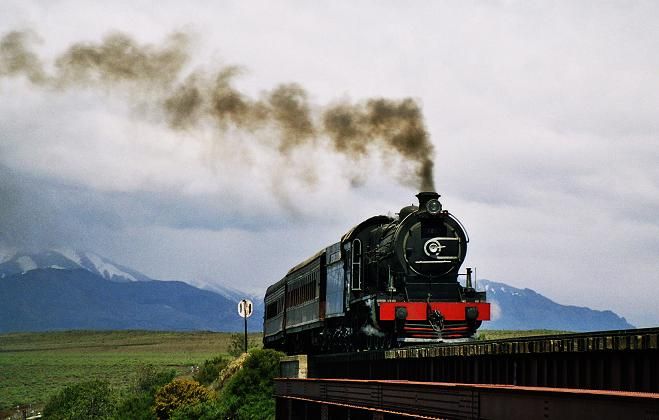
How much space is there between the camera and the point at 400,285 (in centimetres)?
3117

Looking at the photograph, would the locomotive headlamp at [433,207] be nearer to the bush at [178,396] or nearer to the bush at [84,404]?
the bush at [178,396]

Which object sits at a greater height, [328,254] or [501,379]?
[328,254]

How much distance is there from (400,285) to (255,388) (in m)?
23.1

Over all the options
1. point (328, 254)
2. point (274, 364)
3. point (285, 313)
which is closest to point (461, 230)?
point (328, 254)

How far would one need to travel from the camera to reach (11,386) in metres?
162

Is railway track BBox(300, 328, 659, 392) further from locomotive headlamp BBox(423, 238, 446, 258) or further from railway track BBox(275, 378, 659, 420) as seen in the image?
locomotive headlamp BBox(423, 238, 446, 258)

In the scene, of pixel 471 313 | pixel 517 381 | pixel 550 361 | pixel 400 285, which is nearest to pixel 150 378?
pixel 400 285

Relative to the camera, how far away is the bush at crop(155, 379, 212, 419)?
207 ft

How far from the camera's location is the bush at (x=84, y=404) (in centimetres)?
8550

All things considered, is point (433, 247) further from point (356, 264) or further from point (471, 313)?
point (356, 264)

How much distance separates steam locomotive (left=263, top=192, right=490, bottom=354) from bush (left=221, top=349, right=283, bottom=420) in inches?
560

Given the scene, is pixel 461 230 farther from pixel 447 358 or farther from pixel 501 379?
pixel 501 379

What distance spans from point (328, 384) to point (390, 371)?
108 inches

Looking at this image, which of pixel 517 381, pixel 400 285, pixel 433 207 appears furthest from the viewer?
pixel 433 207
